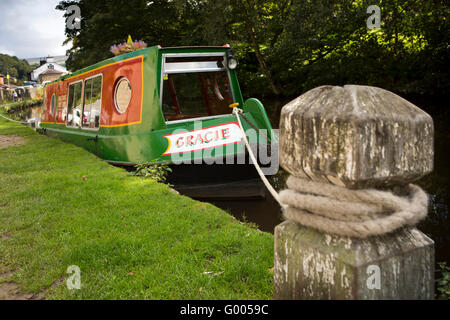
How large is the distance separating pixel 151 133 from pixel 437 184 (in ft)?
17.7

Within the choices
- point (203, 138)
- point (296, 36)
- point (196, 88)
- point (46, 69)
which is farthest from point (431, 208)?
point (46, 69)

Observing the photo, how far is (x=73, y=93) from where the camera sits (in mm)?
9836

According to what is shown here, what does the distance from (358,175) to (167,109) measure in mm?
7880

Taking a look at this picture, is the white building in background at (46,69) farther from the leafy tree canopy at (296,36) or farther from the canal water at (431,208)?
the canal water at (431,208)

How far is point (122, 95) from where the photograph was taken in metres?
7.11

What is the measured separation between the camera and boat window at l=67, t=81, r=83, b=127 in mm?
9359

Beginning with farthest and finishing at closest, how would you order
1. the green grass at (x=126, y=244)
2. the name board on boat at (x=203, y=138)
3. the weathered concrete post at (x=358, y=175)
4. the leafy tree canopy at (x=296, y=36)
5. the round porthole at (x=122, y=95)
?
the leafy tree canopy at (x=296, y=36), the round porthole at (x=122, y=95), the name board on boat at (x=203, y=138), the green grass at (x=126, y=244), the weathered concrete post at (x=358, y=175)

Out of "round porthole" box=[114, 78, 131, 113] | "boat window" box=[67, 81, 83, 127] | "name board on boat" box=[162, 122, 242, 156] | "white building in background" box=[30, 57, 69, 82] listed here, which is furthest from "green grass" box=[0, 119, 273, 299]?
"white building in background" box=[30, 57, 69, 82]

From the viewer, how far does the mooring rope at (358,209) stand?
1131 millimetres

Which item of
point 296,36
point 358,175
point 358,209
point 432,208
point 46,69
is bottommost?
point 432,208

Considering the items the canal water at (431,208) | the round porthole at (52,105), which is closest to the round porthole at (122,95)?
the canal water at (431,208)

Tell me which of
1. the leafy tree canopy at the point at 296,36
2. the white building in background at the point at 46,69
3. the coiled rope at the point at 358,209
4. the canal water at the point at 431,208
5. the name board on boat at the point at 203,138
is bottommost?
the canal water at the point at 431,208

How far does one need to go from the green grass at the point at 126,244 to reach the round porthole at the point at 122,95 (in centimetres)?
212

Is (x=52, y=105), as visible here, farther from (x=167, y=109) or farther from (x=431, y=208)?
(x=431, y=208)
